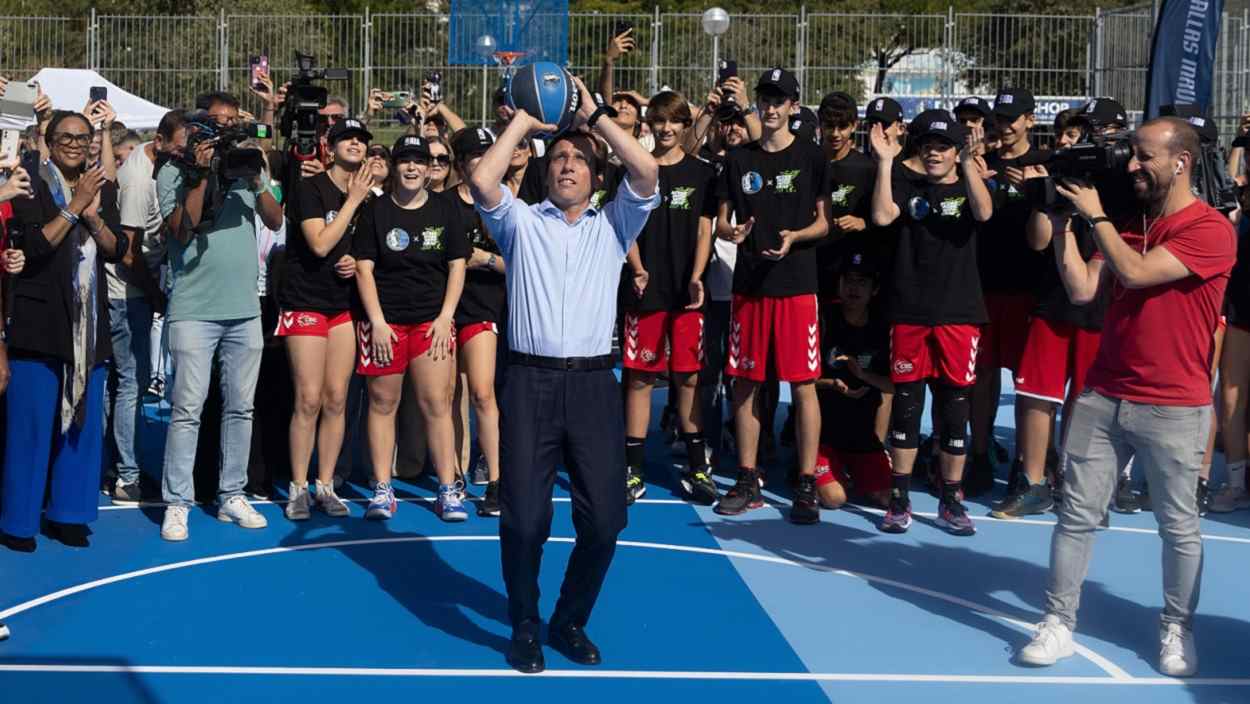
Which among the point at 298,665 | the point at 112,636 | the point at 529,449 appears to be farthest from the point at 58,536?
the point at 529,449

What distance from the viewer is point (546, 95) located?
6.13 metres

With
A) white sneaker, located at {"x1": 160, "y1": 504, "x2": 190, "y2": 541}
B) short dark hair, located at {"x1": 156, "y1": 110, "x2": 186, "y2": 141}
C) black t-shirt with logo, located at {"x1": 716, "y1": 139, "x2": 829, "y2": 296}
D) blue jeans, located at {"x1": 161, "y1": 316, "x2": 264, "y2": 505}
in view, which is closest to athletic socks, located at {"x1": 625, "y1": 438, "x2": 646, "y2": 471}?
black t-shirt with logo, located at {"x1": 716, "y1": 139, "x2": 829, "y2": 296}

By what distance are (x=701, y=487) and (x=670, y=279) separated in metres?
1.33

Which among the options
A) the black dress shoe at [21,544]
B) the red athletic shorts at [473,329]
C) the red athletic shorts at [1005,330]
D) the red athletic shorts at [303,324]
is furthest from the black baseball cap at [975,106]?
the black dress shoe at [21,544]

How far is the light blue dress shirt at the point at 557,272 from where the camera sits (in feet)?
20.8

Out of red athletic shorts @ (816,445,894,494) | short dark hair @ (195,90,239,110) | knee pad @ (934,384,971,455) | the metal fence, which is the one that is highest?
the metal fence

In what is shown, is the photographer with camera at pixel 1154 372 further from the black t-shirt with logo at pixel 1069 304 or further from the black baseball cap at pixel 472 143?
the black baseball cap at pixel 472 143

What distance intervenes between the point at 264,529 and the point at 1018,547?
4.34m

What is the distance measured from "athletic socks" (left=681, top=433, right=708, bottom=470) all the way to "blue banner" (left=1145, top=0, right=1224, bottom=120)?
7.49 metres

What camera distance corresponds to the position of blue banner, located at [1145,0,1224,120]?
14.6m

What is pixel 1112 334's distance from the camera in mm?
6449

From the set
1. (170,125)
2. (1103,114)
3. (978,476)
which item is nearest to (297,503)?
(170,125)

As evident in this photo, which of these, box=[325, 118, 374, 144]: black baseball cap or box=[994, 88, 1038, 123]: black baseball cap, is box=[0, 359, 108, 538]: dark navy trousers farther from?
box=[994, 88, 1038, 123]: black baseball cap

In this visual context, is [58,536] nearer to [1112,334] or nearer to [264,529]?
[264,529]
